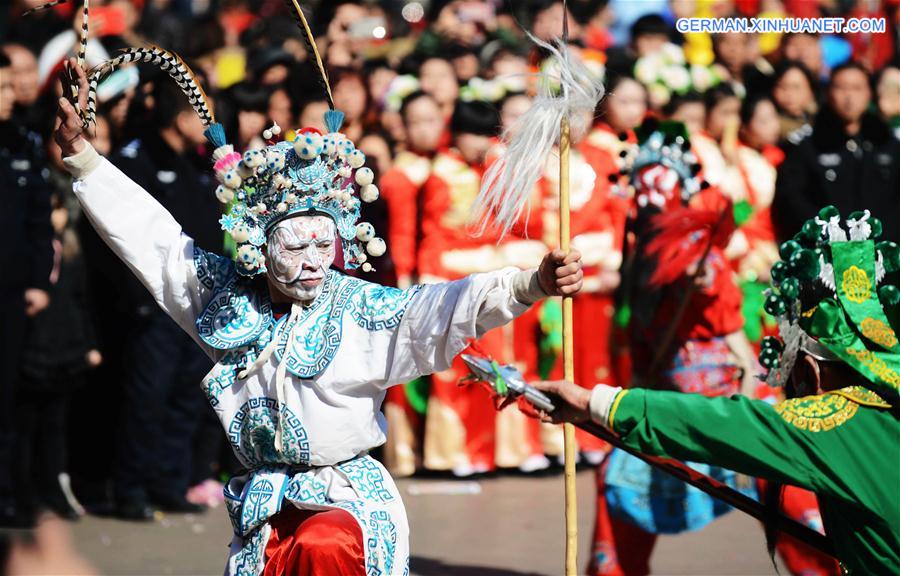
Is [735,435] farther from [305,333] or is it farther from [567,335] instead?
[305,333]

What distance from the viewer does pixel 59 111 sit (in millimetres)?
4590

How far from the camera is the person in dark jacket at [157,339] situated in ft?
25.1

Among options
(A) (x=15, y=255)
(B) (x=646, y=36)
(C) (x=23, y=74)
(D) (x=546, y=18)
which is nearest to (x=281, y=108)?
(C) (x=23, y=74)

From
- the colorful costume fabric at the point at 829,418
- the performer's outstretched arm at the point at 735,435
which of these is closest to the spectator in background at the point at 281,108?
the colorful costume fabric at the point at 829,418

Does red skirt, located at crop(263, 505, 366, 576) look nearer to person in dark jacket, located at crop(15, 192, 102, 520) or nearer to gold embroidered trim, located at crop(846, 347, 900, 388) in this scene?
gold embroidered trim, located at crop(846, 347, 900, 388)

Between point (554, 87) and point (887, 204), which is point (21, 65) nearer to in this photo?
point (554, 87)

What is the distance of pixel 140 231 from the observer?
475cm

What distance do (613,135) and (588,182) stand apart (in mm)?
964

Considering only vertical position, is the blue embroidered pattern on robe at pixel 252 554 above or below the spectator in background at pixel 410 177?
below

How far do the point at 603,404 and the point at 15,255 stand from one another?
420cm

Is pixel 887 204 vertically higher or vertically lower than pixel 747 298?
higher

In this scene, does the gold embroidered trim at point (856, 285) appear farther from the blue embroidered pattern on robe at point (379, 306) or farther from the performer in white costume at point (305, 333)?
the blue embroidered pattern on robe at point (379, 306)

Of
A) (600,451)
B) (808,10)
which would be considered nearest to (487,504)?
(600,451)

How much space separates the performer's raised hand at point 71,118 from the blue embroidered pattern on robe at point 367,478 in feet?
4.34
